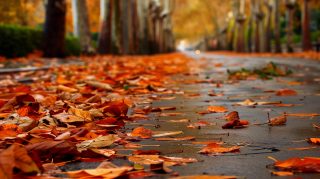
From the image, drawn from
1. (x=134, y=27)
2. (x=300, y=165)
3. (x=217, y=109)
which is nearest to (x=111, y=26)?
(x=134, y=27)

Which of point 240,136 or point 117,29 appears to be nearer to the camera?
point 240,136

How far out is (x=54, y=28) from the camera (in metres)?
17.7

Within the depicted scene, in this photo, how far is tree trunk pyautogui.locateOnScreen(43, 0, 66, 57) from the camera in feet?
57.7

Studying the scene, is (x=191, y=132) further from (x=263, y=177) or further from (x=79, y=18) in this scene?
(x=79, y=18)

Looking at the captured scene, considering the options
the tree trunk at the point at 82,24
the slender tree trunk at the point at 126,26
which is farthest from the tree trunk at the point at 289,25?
the tree trunk at the point at 82,24

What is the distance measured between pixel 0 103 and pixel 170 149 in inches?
84.7

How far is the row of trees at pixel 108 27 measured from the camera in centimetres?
1777

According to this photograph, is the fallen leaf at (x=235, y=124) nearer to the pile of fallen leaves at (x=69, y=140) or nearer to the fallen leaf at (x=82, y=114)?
the pile of fallen leaves at (x=69, y=140)

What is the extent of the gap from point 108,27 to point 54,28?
6.99 m

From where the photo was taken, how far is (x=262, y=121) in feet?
12.3

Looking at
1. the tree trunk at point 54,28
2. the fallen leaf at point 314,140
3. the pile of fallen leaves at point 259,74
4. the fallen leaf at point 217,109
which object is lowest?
the pile of fallen leaves at point 259,74

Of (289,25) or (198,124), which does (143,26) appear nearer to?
(289,25)

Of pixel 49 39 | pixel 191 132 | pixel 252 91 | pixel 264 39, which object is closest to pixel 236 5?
pixel 264 39

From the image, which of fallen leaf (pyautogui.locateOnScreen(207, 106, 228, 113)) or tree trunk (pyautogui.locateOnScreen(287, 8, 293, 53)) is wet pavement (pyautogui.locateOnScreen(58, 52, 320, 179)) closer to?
fallen leaf (pyautogui.locateOnScreen(207, 106, 228, 113))
